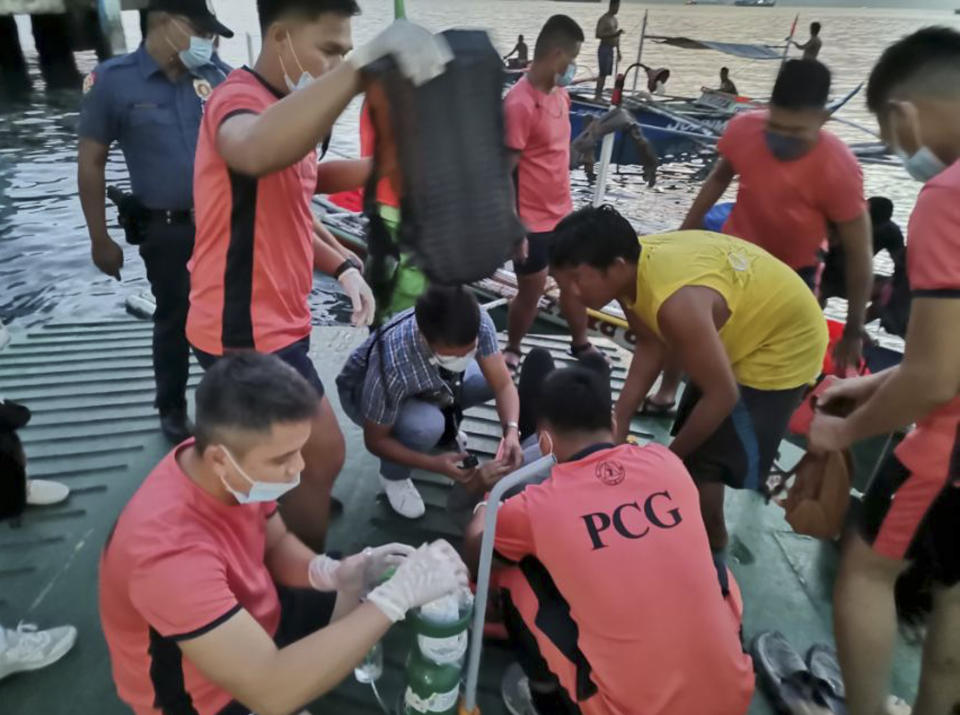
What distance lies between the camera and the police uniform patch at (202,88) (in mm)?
2926

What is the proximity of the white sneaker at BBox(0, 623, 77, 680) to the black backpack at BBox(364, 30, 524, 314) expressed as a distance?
1739mm

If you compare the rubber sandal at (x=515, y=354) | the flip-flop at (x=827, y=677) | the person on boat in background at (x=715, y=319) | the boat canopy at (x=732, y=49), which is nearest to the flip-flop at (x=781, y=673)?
the flip-flop at (x=827, y=677)

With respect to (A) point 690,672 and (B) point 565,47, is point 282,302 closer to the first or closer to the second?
(A) point 690,672

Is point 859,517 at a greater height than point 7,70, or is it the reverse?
point 859,517

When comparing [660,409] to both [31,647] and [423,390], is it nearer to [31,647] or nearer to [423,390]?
[423,390]

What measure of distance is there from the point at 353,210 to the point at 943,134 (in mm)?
6615

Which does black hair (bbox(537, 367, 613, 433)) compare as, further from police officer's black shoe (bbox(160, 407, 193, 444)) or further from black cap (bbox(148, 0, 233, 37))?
black cap (bbox(148, 0, 233, 37))

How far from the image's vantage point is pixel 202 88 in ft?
9.67

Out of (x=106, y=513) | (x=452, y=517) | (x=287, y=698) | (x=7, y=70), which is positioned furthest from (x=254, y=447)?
(x=7, y=70)

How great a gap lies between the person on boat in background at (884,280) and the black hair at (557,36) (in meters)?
1.76

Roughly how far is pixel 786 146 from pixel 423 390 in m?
1.89

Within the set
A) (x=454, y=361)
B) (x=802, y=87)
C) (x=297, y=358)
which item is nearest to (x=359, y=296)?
(x=297, y=358)

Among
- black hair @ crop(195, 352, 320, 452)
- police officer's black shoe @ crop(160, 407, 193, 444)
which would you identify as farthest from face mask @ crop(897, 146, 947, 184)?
police officer's black shoe @ crop(160, 407, 193, 444)

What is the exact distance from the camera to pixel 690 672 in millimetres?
1580
